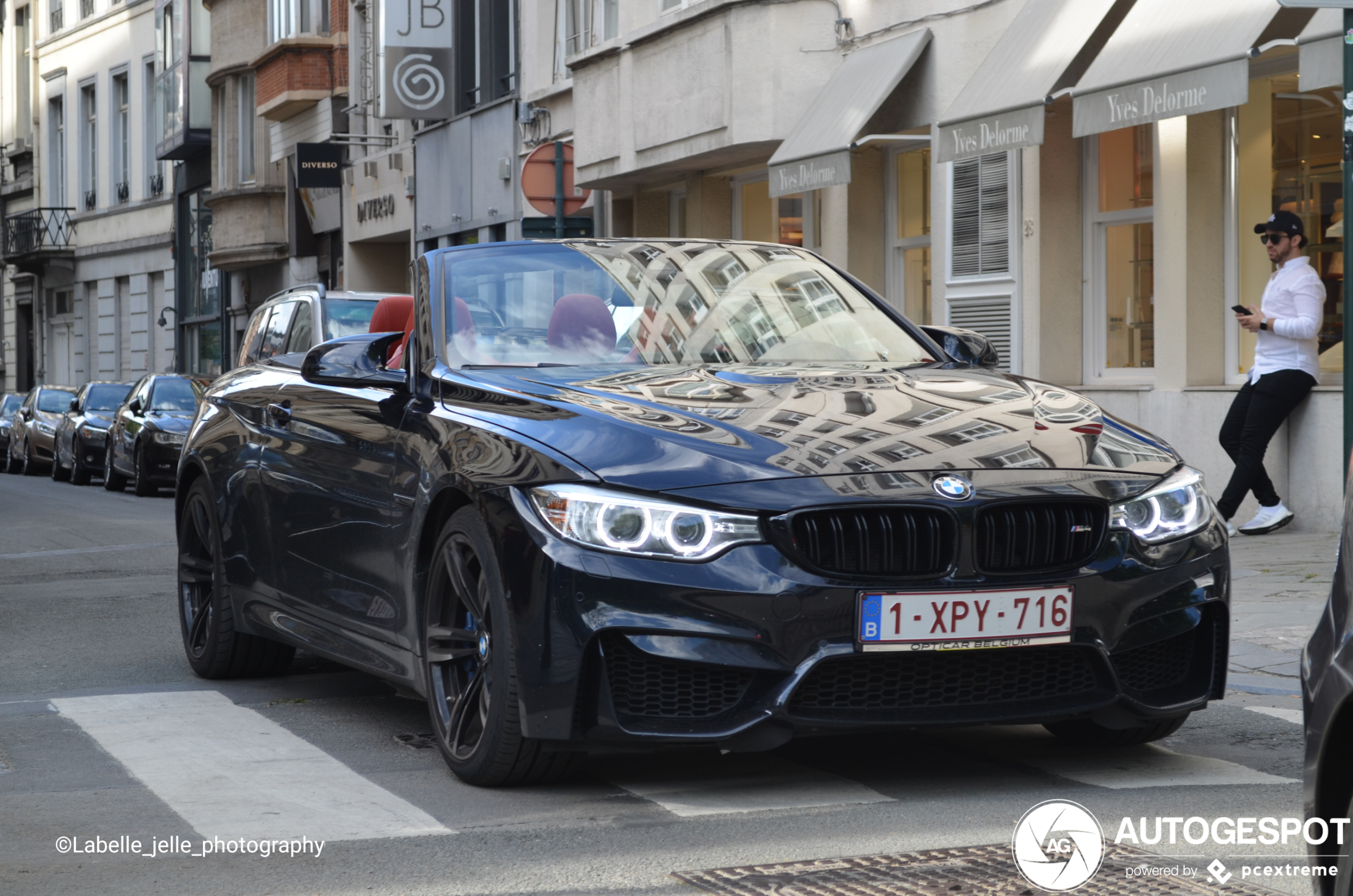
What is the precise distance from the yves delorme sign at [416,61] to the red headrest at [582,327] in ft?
82.3

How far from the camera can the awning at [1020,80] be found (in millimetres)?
14844

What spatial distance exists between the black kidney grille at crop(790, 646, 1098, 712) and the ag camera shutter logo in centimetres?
30

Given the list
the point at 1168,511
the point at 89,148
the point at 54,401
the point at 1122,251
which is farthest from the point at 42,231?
the point at 1168,511

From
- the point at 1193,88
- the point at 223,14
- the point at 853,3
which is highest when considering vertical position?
the point at 223,14

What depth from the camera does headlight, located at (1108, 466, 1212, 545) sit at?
5.15m

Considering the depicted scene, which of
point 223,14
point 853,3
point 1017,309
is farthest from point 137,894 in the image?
point 223,14

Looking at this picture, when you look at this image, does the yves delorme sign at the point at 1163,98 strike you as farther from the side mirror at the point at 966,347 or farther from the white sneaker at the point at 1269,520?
the side mirror at the point at 966,347

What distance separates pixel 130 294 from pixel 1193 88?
43.2 m

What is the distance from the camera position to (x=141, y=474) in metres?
24.5

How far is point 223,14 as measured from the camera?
41.7m

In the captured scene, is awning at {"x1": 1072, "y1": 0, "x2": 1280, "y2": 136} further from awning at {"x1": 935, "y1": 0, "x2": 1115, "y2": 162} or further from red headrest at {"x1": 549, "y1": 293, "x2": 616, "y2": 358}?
red headrest at {"x1": 549, "y1": 293, "x2": 616, "y2": 358}

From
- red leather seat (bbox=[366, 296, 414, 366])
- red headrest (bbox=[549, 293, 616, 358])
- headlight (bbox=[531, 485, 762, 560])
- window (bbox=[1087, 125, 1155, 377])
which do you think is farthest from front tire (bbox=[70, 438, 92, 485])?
headlight (bbox=[531, 485, 762, 560])

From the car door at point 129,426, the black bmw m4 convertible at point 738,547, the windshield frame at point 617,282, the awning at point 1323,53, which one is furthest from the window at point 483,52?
the black bmw m4 convertible at point 738,547

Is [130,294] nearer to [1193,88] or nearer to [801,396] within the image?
[1193,88]
